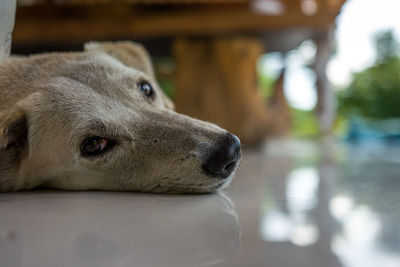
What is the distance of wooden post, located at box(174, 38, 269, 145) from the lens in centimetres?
444

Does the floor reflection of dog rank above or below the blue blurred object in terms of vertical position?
above

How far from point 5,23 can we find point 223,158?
1.24m

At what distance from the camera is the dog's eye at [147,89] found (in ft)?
5.81

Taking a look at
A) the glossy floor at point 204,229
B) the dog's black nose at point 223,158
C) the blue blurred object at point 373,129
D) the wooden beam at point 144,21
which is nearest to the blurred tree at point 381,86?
the blue blurred object at point 373,129

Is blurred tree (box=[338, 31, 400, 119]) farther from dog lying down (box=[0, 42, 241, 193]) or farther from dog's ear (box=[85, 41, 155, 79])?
dog lying down (box=[0, 42, 241, 193])

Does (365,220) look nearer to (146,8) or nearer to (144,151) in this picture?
(144,151)

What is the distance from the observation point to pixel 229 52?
14.6ft

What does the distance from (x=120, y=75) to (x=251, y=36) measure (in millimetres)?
3092

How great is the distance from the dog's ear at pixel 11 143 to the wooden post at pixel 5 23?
506mm

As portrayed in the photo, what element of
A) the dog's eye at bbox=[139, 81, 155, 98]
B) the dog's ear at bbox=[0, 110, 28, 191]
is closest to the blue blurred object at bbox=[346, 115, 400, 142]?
the dog's eye at bbox=[139, 81, 155, 98]

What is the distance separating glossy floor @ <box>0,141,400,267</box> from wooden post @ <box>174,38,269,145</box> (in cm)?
287

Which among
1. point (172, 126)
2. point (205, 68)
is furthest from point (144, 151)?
point (205, 68)

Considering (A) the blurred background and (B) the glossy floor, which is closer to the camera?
(B) the glossy floor

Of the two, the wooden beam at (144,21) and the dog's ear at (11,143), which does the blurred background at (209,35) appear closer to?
the wooden beam at (144,21)
